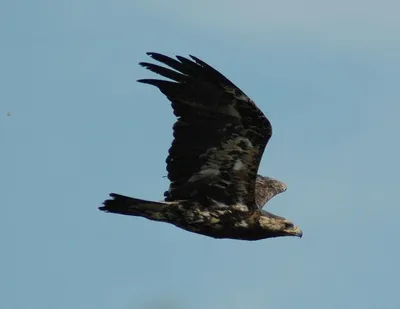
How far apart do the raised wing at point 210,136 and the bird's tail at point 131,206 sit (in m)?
0.34

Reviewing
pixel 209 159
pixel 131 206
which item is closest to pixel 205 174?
pixel 209 159

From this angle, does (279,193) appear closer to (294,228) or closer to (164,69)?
(294,228)

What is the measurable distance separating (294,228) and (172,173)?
2.37 m

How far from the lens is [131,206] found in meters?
26.5

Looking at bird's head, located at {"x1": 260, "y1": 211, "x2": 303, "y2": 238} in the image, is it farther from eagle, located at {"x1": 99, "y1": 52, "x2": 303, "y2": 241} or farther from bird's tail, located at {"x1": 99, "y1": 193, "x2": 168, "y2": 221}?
bird's tail, located at {"x1": 99, "y1": 193, "x2": 168, "y2": 221}

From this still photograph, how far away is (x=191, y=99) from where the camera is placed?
85.6 feet

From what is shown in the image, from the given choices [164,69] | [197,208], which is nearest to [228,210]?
[197,208]

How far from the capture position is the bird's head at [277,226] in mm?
27453

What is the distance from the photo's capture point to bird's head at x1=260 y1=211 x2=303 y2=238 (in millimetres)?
27453

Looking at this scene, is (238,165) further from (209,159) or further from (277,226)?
(277,226)

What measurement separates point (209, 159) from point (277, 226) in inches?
69.1

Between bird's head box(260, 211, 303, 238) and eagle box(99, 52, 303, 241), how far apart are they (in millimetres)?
16

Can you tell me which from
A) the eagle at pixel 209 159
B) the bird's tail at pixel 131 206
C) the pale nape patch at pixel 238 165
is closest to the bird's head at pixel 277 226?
the eagle at pixel 209 159

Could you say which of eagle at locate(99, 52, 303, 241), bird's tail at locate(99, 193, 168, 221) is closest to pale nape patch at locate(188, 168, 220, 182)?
eagle at locate(99, 52, 303, 241)
